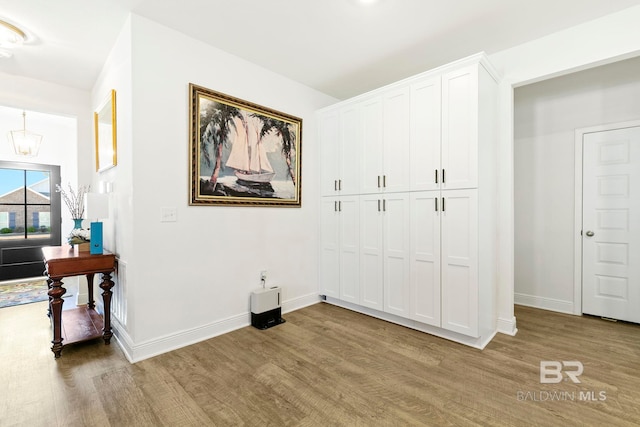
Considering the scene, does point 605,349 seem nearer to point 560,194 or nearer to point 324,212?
point 560,194

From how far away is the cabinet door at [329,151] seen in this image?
3592mm

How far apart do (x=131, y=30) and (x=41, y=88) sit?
6.90 ft

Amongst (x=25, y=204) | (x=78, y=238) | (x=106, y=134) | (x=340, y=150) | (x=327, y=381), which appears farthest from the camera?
(x=25, y=204)

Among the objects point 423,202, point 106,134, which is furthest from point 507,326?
point 106,134

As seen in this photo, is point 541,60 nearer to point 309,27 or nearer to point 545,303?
point 309,27

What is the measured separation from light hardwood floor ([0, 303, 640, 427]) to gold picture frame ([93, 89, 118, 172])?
1704 millimetres

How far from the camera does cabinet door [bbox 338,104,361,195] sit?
3381 millimetres

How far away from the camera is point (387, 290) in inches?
123

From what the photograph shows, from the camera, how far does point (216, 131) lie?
9.28ft

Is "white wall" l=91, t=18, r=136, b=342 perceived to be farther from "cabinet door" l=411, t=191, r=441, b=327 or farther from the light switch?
"cabinet door" l=411, t=191, r=441, b=327

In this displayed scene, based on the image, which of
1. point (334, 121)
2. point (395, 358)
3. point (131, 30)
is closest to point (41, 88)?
point (131, 30)

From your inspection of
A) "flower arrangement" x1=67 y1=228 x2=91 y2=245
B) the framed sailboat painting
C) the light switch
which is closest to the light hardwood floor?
"flower arrangement" x1=67 y1=228 x2=91 y2=245

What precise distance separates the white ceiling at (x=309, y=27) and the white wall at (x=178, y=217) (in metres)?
0.20

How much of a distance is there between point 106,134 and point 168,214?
1.28 metres
